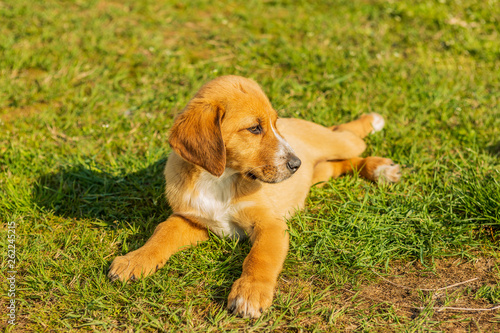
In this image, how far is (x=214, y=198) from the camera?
363 cm

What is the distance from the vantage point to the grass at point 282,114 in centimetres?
317

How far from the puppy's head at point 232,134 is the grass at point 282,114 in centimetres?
65

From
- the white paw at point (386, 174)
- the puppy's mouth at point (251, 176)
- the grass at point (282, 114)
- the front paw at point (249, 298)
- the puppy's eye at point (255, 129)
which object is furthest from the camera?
the white paw at point (386, 174)

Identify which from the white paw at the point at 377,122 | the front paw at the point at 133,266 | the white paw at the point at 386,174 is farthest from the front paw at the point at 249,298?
the white paw at the point at 377,122

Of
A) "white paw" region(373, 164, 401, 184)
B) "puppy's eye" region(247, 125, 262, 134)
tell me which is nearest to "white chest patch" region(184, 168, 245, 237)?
"puppy's eye" region(247, 125, 262, 134)

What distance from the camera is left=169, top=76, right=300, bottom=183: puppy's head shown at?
10.5 feet

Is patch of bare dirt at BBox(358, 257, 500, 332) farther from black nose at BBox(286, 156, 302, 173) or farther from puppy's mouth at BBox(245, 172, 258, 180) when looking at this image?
puppy's mouth at BBox(245, 172, 258, 180)

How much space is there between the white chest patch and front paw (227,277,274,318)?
0.68m

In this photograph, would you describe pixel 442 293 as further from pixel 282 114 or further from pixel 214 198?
pixel 282 114

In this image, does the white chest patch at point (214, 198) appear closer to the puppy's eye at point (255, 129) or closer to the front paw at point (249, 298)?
the puppy's eye at point (255, 129)

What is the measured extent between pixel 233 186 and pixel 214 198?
6.7 inches

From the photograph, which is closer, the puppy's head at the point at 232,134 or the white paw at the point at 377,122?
the puppy's head at the point at 232,134

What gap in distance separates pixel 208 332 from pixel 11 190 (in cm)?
235

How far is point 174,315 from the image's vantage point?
3.04 meters
